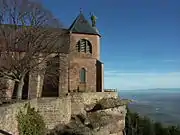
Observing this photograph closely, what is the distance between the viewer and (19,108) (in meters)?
16.0

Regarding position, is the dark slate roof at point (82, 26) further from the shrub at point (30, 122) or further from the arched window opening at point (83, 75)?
the shrub at point (30, 122)

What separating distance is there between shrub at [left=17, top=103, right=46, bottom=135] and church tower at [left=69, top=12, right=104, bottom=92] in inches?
483

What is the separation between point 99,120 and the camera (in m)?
24.4

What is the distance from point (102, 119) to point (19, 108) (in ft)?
36.0

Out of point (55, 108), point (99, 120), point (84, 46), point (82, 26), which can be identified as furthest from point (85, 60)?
point (55, 108)

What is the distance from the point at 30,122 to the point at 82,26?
1816cm

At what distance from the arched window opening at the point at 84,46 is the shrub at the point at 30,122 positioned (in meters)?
14.5

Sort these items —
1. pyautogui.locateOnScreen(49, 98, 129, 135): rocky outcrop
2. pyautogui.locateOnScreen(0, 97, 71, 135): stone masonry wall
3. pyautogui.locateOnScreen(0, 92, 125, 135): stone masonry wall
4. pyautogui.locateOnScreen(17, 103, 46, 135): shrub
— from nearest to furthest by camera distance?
pyautogui.locateOnScreen(0, 97, 71, 135): stone masonry wall < pyautogui.locateOnScreen(0, 92, 125, 135): stone masonry wall < pyautogui.locateOnScreen(17, 103, 46, 135): shrub < pyautogui.locateOnScreen(49, 98, 129, 135): rocky outcrop

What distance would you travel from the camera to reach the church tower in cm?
3098

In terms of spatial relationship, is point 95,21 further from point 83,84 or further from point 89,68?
point 83,84

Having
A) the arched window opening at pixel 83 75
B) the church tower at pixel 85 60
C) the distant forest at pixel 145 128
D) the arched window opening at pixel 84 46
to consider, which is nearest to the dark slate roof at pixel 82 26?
the church tower at pixel 85 60

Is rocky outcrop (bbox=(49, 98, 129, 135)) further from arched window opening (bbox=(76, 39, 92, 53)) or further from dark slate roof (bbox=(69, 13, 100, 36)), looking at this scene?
dark slate roof (bbox=(69, 13, 100, 36))

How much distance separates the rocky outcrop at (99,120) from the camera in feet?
68.1

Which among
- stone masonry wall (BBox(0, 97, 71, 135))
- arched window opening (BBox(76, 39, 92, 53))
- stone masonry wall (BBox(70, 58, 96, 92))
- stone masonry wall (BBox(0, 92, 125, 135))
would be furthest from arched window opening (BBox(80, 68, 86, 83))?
stone masonry wall (BBox(0, 97, 71, 135))
